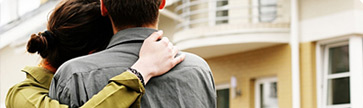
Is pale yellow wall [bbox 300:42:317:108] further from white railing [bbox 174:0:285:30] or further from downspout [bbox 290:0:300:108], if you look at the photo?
white railing [bbox 174:0:285:30]

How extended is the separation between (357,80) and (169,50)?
9021 mm

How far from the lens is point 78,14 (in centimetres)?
272

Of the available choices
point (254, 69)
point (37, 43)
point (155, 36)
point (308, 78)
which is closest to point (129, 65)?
point (155, 36)

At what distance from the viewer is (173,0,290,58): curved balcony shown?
12.2 meters

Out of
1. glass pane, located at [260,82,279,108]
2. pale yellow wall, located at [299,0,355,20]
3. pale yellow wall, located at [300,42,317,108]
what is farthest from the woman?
glass pane, located at [260,82,279,108]

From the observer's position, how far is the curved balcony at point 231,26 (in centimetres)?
1216

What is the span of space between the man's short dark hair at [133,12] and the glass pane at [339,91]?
9301mm

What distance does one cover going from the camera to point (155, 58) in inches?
96.9

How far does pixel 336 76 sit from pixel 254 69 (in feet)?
6.59

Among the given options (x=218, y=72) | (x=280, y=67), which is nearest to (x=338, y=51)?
(x=280, y=67)

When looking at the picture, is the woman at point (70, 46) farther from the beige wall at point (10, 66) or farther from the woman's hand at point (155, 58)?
the beige wall at point (10, 66)

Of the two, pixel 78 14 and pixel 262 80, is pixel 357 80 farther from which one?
pixel 78 14

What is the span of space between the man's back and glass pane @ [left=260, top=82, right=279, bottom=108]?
1049cm

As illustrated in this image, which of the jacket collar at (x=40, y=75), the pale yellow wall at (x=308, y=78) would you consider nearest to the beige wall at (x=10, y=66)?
the pale yellow wall at (x=308, y=78)
